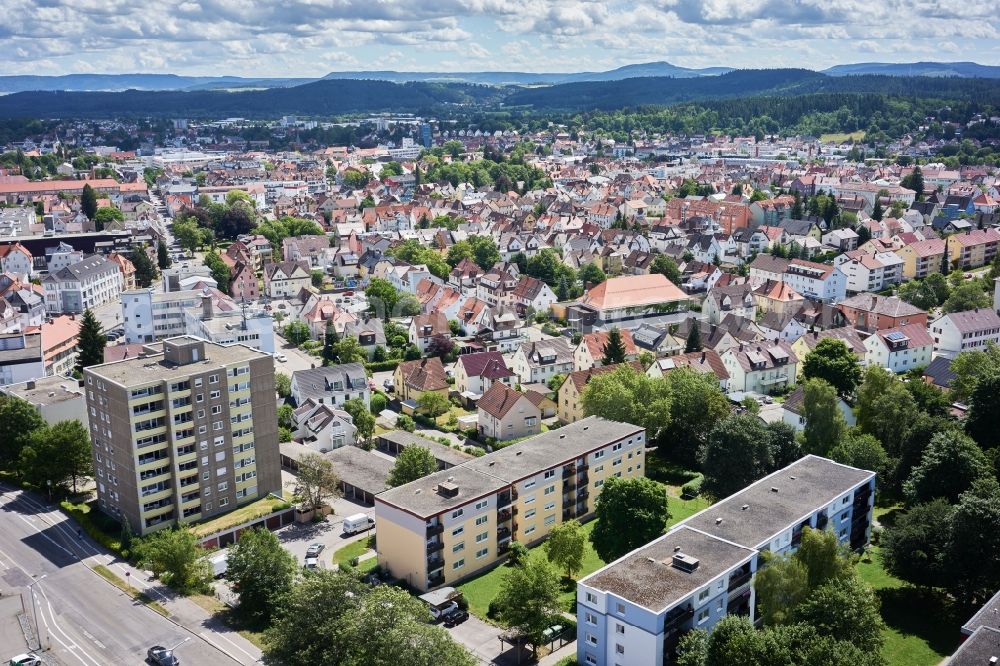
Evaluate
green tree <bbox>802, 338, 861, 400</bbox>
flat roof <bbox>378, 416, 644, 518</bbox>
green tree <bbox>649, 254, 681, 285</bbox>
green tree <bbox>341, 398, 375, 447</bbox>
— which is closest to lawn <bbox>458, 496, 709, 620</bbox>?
flat roof <bbox>378, 416, 644, 518</bbox>

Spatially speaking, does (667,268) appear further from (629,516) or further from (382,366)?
(629,516)

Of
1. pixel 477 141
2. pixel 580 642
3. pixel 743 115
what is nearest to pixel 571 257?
pixel 580 642

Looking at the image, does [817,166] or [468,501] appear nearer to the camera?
[468,501]

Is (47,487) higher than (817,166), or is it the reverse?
(817,166)

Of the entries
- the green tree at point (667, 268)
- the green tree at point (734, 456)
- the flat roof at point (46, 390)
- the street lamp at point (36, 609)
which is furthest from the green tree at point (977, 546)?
the green tree at point (667, 268)

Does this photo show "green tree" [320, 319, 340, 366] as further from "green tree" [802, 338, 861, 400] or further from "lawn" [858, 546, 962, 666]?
"lawn" [858, 546, 962, 666]

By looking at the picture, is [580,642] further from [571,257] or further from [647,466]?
[571,257]
